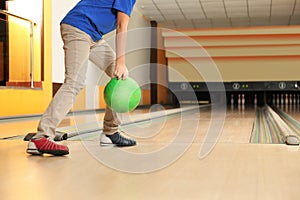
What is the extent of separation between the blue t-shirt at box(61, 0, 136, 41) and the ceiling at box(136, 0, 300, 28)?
6.97 meters

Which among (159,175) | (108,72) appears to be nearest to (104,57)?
(108,72)

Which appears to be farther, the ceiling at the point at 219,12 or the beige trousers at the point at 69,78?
the ceiling at the point at 219,12

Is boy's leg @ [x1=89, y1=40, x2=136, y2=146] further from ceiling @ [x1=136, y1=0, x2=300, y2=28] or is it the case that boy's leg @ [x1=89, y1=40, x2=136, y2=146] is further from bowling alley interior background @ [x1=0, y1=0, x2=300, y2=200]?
ceiling @ [x1=136, y1=0, x2=300, y2=28]

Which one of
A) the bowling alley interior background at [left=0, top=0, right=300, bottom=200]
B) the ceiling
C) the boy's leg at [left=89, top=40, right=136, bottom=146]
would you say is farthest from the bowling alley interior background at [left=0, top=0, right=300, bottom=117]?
the boy's leg at [left=89, top=40, right=136, bottom=146]

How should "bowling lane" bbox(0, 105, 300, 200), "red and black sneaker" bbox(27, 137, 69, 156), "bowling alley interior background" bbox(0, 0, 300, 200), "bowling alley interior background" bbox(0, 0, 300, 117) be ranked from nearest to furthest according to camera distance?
"bowling lane" bbox(0, 105, 300, 200)
"bowling alley interior background" bbox(0, 0, 300, 200)
"red and black sneaker" bbox(27, 137, 69, 156)
"bowling alley interior background" bbox(0, 0, 300, 117)

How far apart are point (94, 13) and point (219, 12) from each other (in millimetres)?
8276

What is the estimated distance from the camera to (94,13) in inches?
85.7

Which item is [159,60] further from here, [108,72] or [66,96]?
[66,96]

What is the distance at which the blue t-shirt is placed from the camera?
2.16 meters

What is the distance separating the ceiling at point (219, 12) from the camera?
9133 millimetres

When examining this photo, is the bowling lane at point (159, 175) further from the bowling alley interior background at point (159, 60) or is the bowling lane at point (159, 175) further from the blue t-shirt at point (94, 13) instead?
the bowling alley interior background at point (159, 60)

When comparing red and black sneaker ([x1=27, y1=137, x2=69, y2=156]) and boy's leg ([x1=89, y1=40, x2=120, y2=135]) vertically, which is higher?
boy's leg ([x1=89, y1=40, x2=120, y2=135])

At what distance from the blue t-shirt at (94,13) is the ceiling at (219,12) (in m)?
6.97

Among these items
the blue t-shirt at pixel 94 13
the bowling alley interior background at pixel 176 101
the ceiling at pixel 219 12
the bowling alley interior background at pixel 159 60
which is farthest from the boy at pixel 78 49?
the ceiling at pixel 219 12
